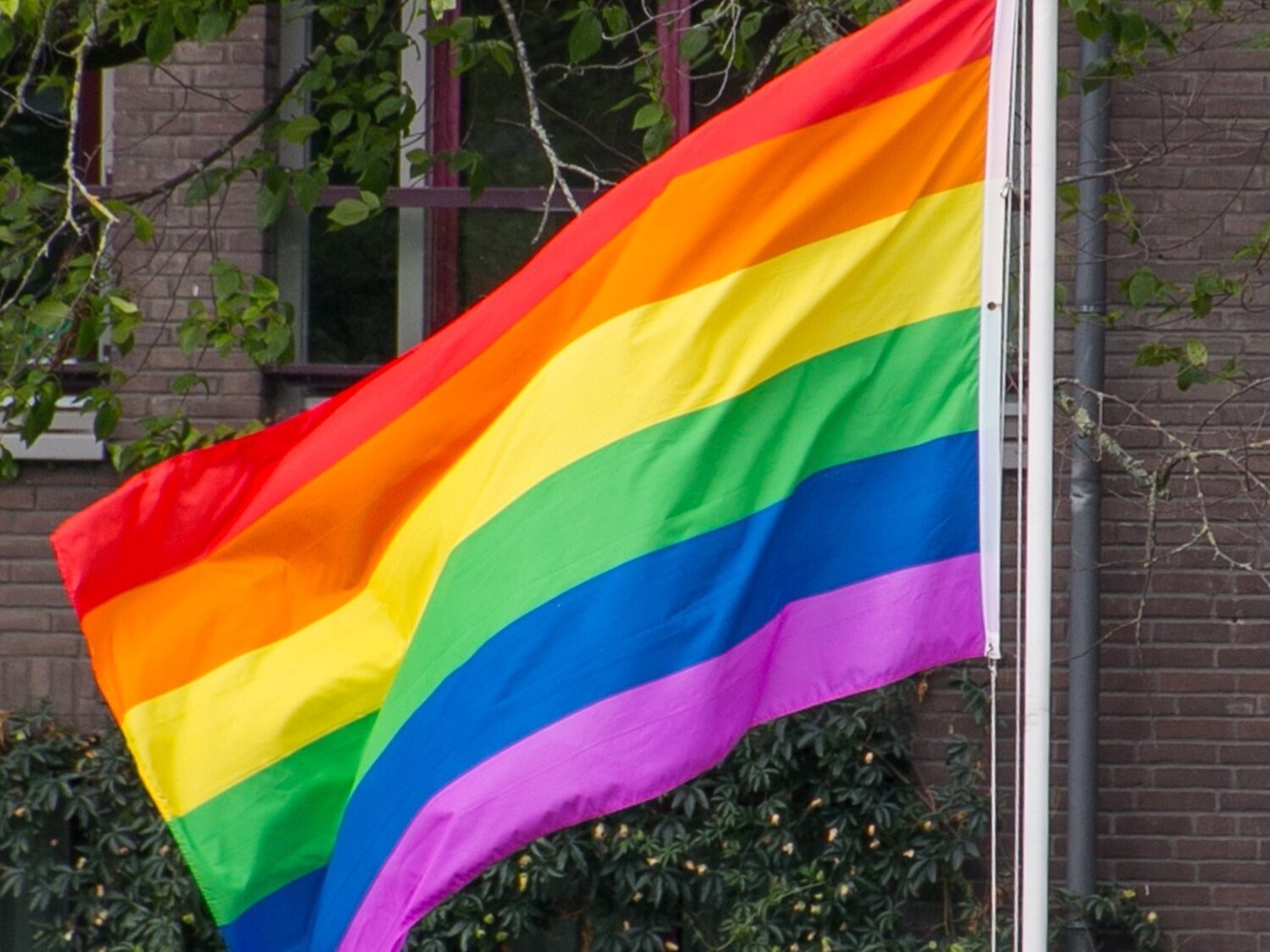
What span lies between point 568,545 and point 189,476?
0.75m

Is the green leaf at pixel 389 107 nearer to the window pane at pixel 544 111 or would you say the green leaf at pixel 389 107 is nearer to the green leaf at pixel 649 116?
the green leaf at pixel 649 116

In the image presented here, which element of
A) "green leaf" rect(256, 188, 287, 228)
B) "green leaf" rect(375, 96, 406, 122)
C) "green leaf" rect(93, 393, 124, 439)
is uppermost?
"green leaf" rect(375, 96, 406, 122)

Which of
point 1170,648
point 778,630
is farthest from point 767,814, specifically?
point 778,630

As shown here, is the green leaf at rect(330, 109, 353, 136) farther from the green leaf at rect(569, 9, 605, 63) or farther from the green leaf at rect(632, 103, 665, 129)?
the green leaf at rect(632, 103, 665, 129)

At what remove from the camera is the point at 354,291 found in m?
6.71

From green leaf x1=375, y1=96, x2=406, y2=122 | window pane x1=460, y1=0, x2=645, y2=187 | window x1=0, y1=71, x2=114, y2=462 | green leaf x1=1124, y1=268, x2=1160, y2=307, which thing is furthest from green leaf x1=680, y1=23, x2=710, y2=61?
window x1=0, y1=71, x2=114, y2=462

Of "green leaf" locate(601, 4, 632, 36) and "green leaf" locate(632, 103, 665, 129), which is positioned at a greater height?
"green leaf" locate(601, 4, 632, 36)

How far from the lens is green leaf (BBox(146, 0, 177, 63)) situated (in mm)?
4734

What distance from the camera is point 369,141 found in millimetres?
5359

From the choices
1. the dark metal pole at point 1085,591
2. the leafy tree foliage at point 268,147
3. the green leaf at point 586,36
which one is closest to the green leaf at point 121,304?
the leafy tree foliage at point 268,147

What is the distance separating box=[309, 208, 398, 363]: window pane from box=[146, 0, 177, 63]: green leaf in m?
1.94

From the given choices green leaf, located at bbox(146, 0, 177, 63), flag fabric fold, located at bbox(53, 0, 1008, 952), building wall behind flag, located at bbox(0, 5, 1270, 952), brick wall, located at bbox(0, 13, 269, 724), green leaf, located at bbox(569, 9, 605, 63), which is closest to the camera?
flag fabric fold, located at bbox(53, 0, 1008, 952)

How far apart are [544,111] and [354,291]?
3.04 feet

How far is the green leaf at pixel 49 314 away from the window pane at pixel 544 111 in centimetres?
235
